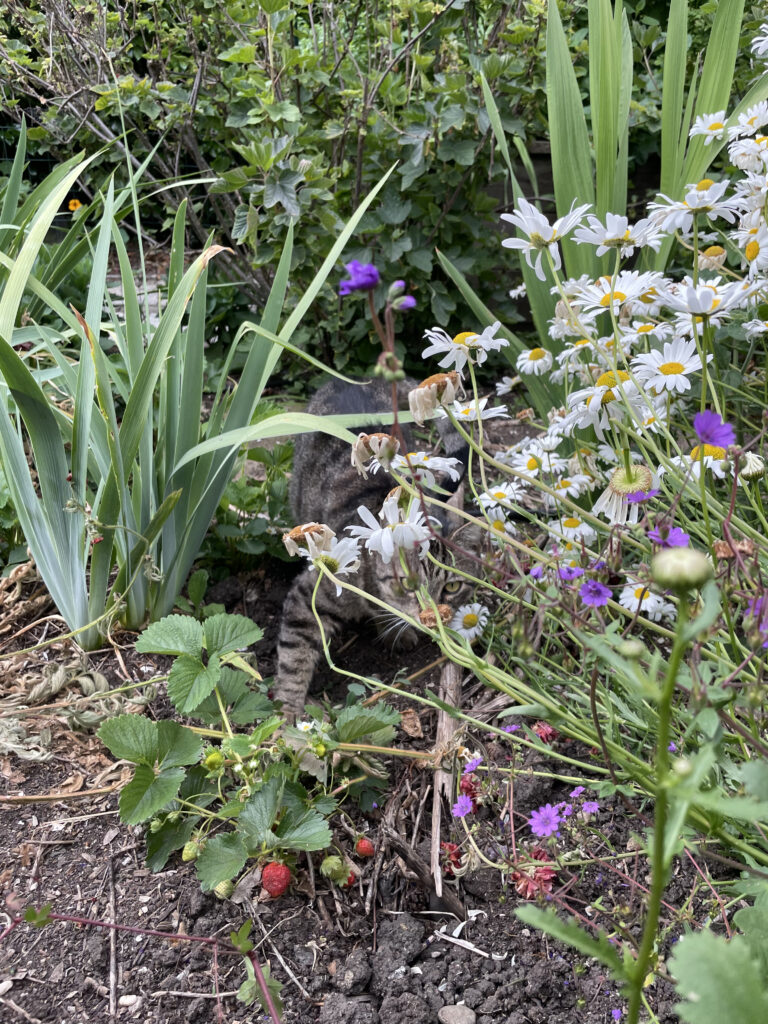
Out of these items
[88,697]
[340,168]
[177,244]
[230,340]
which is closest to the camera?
[88,697]

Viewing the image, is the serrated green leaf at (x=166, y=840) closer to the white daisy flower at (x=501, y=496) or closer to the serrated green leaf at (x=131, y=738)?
the serrated green leaf at (x=131, y=738)

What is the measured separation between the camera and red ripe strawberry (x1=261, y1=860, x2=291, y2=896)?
1.40 meters

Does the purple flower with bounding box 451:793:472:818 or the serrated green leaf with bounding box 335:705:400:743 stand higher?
A: the serrated green leaf with bounding box 335:705:400:743

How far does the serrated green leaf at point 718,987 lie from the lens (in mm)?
616

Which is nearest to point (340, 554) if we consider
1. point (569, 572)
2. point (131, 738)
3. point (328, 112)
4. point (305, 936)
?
point (569, 572)

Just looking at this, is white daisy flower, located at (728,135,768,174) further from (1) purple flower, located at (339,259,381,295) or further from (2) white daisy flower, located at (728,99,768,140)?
(1) purple flower, located at (339,259,381,295)

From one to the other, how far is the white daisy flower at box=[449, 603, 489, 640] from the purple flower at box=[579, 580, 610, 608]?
26.3 inches

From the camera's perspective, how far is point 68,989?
4.25 ft

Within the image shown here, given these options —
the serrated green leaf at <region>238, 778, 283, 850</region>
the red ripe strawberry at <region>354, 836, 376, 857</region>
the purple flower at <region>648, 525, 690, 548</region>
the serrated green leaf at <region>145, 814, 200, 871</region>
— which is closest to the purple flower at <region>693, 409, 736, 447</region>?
the purple flower at <region>648, 525, 690, 548</region>

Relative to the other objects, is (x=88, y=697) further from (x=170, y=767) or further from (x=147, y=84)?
(x=147, y=84)

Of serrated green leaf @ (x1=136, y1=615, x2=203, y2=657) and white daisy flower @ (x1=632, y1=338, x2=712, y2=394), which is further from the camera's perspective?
serrated green leaf @ (x1=136, y1=615, x2=203, y2=657)

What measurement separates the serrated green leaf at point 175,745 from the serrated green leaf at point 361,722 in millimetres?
252

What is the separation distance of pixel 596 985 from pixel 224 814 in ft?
2.07

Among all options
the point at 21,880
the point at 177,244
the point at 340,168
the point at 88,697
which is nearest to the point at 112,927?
the point at 21,880
